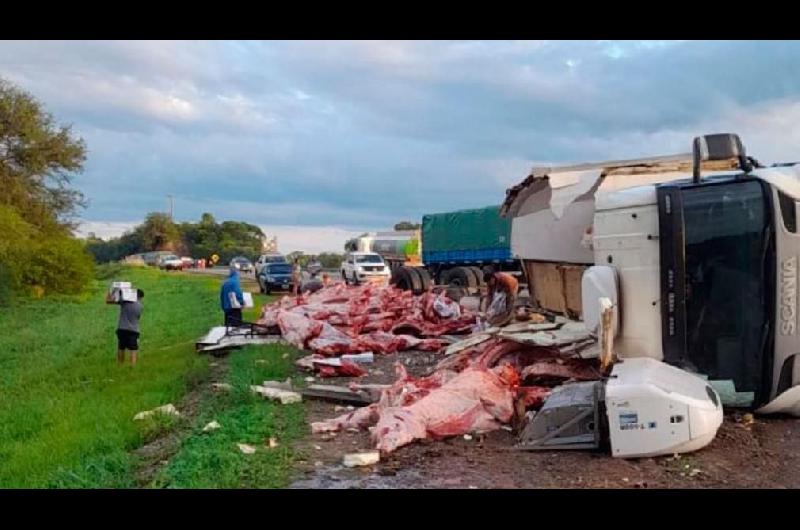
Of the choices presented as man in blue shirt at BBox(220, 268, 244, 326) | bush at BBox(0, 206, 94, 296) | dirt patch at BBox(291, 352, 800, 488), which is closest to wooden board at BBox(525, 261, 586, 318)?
dirt patch at BBox(291, 352, 800, 488)

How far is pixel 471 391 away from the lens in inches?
307

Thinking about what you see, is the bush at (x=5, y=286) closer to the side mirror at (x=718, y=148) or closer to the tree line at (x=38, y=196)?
the tree line at (x=38, y=196)

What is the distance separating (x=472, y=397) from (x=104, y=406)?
5.40m

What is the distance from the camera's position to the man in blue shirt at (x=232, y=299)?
1605cm

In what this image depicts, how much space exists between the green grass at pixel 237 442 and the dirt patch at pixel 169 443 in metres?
0.13

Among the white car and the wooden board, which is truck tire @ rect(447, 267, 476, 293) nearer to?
the white car

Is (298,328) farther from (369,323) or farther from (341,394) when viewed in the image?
(341,394)

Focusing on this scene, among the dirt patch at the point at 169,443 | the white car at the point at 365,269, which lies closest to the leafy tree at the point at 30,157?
the white car at the point at 365,269

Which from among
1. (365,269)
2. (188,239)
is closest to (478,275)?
(365,269)

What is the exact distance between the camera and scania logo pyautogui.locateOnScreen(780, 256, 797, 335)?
22.8ft

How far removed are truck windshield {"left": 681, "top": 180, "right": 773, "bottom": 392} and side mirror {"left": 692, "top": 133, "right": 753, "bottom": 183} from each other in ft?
0.82

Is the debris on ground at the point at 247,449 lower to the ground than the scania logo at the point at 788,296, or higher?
lower

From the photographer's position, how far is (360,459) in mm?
6469
